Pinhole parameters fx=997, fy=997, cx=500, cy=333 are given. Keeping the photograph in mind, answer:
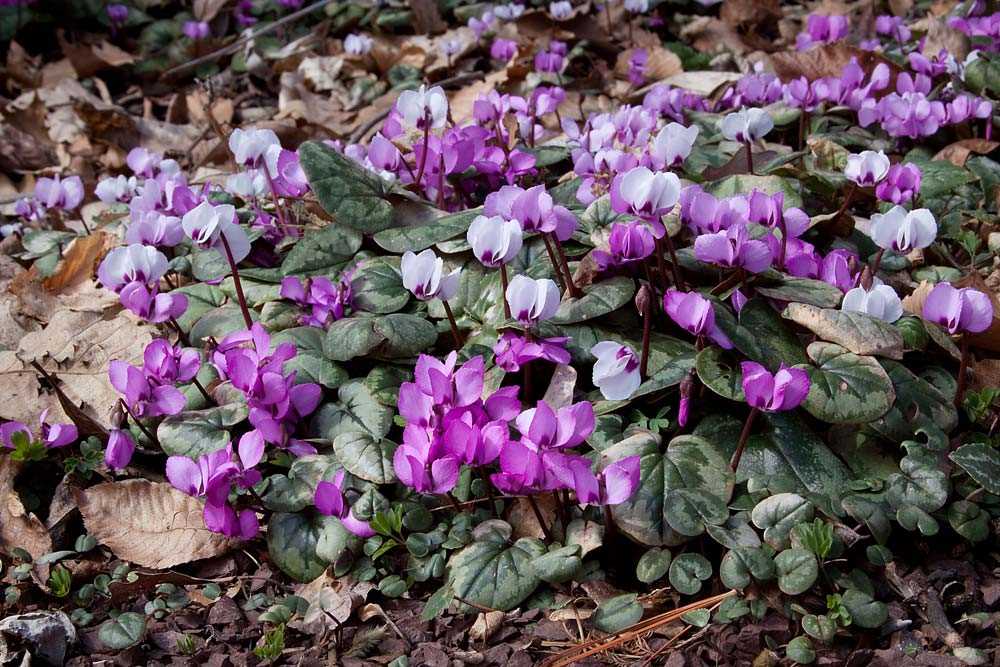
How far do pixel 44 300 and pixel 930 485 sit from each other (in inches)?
87.3

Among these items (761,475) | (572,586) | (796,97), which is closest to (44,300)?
(572,586)

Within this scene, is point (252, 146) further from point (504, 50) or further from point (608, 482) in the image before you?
point (504, 50)

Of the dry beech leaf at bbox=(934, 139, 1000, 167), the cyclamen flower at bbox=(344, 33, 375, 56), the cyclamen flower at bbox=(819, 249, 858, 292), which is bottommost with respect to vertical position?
the dry beech leaf at bbox=(934, 139, 1000, 167)

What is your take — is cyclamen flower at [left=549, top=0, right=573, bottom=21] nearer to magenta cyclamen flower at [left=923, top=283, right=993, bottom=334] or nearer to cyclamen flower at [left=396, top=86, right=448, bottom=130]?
cyclamen flower at [left=396, top=86, right=448, bottom=130]

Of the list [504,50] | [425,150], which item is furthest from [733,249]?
[504,50]

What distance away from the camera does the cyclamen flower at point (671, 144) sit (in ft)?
7.41

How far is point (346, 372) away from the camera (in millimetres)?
2100

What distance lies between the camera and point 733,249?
72.2 inches

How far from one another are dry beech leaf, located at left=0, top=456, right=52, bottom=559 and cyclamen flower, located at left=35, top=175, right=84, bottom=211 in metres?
1.11

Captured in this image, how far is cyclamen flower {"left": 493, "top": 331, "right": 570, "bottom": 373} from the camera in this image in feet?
6.07

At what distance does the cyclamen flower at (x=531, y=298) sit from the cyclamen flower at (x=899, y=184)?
0.97 metres

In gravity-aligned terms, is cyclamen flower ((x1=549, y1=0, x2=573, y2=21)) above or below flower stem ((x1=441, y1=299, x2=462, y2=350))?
below

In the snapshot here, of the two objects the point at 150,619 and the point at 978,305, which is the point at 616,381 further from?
the point at 150,619

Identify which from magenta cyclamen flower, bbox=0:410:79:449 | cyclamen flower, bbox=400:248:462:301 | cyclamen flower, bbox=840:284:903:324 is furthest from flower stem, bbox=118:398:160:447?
cyclamen flower, bbox=840:284:903:324
